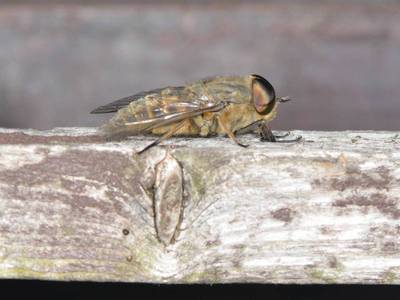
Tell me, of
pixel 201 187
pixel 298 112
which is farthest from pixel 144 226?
pixel 298 112

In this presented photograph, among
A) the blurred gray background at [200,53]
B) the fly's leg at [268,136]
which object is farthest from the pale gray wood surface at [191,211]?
the blurred gray background at [200,53]

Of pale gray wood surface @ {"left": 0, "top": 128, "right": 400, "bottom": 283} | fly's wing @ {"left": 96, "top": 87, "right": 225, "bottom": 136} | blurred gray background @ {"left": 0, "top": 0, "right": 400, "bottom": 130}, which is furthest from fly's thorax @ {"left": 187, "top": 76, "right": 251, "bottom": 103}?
blurred gray background @ {"left": 0, "top": 0, "right": 400, "bottom": 130}

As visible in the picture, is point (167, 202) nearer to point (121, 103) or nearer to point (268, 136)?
point (268, 136)

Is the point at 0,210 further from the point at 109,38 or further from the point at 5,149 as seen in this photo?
the point at 109,38

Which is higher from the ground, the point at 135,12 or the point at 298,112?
the point at 135,12

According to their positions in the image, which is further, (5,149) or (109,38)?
(109,38)

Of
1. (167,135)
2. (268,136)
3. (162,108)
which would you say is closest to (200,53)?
(162,108)

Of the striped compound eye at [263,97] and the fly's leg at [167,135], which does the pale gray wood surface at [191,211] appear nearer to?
the fly's leg at [167,135]
